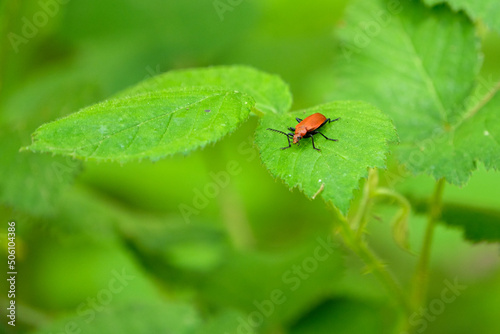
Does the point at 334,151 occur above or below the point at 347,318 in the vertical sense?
above

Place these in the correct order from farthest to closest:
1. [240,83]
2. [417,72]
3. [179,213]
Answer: [179,213]
[417,72]
[240,83]

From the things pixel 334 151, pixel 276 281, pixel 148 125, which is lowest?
pixel 276 281

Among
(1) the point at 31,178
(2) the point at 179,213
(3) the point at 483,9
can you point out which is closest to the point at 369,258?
(3) the point at 483,9

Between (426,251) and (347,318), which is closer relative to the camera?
(426,251)

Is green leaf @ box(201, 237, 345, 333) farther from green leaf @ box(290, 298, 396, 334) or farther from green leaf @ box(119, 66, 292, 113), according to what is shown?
green leaf @ box(119, 66, 292, 113)

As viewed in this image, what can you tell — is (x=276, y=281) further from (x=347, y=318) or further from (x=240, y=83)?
(x=240, y=83)

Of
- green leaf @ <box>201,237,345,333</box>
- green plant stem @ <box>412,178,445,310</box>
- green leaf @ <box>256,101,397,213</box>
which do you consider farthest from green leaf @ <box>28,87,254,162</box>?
green leaf @ <box>201,237,345,333</box>

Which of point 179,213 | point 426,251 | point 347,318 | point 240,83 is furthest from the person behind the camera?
point 179,213
